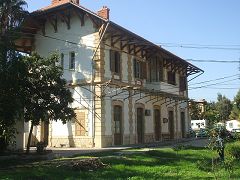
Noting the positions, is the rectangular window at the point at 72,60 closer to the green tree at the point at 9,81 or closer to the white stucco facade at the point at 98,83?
the white stucco facade at the point at 98,83

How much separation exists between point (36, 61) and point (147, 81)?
12.5m

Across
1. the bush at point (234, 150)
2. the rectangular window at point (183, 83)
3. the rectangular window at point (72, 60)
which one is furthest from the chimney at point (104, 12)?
the rectangular window at point (183, 83)

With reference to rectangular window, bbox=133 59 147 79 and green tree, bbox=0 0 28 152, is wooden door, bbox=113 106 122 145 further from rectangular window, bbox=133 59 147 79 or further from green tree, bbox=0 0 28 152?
green tree, bbox=0 0 28 152

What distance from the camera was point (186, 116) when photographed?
121 feet

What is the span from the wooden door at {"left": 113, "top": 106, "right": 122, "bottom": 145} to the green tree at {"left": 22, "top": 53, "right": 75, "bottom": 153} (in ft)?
21.5

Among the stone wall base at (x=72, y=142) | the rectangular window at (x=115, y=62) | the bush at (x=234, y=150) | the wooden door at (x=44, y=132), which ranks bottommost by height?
the bush at (x=234, y=150)

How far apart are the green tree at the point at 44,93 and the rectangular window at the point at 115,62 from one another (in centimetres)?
665

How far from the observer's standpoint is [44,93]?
1769cm

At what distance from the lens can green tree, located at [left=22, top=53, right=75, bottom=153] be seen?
17203 mm

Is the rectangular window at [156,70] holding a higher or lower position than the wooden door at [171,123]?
higher

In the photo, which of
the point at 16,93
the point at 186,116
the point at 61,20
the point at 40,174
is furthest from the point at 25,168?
the point at 186,116

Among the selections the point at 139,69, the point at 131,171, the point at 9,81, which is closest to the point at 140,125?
the point at 139,69

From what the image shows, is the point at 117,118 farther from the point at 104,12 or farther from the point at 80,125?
the point at 104,12

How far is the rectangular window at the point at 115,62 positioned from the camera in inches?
979
